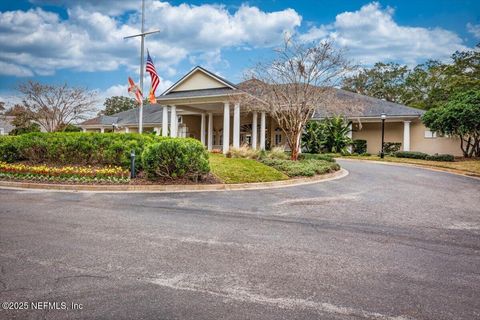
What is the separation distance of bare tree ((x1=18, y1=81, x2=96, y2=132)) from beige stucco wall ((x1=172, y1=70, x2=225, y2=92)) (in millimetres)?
9574

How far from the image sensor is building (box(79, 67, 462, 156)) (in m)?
22.8

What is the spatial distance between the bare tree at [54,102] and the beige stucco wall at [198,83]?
957cm

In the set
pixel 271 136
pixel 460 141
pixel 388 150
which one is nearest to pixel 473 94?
pixel 460 141

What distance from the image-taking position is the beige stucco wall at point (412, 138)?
25.5m

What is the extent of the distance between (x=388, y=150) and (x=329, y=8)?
13906 millimetres

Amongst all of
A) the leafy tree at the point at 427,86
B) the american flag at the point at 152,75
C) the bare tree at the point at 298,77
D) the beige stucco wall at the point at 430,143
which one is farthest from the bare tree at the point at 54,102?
the leafy tree at the point at 427,86

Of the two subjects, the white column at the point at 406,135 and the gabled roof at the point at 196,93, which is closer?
the gabled roof at the point at 196,93

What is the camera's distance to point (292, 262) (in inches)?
162

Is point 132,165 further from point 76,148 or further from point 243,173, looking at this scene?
point 243,173

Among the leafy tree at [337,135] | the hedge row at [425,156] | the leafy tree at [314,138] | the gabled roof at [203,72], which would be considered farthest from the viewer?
the leafy tree at [314,138]

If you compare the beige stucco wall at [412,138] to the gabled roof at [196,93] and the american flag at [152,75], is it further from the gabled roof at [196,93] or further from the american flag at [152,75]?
the american flag at [152,75]

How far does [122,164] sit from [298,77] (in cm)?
Result: 1064

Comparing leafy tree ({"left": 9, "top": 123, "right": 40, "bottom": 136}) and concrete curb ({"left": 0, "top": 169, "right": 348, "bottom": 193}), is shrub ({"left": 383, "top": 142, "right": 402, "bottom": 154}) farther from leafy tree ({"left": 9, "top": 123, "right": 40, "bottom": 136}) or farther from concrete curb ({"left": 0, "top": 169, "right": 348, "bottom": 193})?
leafy tree ({"left": 9, "top": 123, "right": 40, "bottom": 136})

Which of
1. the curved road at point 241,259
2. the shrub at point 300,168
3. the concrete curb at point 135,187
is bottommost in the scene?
the curved road at point 241,259
